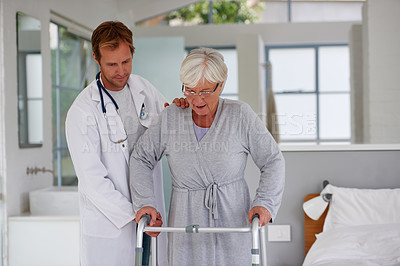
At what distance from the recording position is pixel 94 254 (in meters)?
1.98

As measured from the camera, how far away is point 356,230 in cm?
241

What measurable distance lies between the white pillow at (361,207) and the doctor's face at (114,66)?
1.31 meters

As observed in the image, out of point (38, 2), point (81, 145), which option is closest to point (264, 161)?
point (81, 145)

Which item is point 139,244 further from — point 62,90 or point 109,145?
point 62,90

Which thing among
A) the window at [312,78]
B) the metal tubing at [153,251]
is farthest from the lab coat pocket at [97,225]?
the window at [312,78]

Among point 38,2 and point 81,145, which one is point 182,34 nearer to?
point 38,2

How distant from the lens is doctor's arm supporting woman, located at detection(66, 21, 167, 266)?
1.90m

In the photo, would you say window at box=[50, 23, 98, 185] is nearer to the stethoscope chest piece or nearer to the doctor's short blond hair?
the doctor's short blond hair

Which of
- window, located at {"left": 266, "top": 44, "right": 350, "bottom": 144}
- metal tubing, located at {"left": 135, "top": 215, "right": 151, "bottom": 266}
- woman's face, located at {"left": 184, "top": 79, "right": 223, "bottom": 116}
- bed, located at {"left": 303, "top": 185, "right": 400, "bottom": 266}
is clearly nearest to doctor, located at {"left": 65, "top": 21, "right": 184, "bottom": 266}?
metal tubing, located at {"left": 135, "top": 215, "right": 151, "bottom": 266}

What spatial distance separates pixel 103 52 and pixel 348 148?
1.51 metres

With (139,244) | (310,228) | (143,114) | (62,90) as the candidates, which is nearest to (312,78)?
(62,90)

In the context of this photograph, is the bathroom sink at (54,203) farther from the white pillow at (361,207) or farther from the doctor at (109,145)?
the white pillow at (361,207)

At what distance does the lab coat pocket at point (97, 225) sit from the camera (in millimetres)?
1954

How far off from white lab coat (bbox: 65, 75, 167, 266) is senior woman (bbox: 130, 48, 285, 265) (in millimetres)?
88
